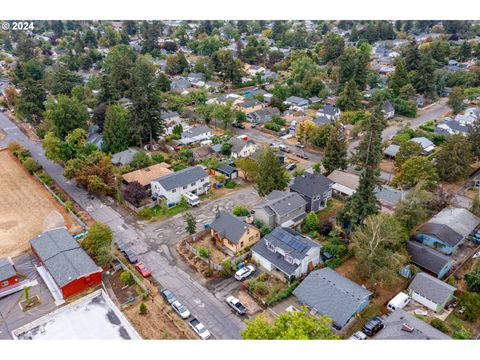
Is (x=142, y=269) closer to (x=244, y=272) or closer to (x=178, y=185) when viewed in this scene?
(x=244, y=272)

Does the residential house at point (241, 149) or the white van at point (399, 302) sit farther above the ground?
the residential house at point (241, 149)

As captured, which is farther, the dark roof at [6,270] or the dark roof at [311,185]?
the dark roof at [311,185]

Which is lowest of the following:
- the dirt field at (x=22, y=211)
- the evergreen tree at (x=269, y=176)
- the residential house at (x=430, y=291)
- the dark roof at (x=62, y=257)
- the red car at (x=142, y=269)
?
the residential house at (x=430, y=291)

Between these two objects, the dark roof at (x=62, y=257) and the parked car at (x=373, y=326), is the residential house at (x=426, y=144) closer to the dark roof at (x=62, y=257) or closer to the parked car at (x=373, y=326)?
the parked car at (x=373, y=326)

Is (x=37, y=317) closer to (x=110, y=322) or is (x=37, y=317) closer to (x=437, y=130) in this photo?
(x=110, y=322)

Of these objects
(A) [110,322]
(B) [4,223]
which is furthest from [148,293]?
(B) [4,223]

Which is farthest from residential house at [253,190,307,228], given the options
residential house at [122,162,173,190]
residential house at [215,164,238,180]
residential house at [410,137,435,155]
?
residential house at [410,137,435,155]

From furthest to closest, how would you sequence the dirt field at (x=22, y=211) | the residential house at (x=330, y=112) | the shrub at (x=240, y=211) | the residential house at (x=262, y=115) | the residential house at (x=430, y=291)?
the residential house at (x=262, y=115) < the residential house at (x=330, y=112) < the shrub at (x=240, y=211) < the dirt field at (x=22, y=211) < the residential house at (x=430, y=291)

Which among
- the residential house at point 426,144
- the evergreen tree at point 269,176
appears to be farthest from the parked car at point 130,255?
the residential house at point 426,144
